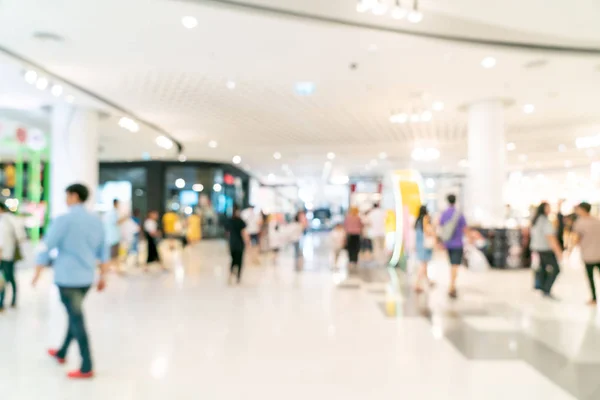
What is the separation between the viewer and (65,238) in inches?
146

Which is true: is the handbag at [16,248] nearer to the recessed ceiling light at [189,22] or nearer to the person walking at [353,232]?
the recessed ceiling light at [189,22]

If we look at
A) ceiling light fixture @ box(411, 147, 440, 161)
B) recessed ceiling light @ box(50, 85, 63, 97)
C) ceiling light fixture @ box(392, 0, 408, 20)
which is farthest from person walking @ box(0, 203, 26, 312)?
ceiling light fixture @ box(411, 147, 440, 161)

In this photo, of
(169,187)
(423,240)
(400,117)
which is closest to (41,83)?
(423,240)

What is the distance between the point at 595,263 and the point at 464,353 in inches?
137

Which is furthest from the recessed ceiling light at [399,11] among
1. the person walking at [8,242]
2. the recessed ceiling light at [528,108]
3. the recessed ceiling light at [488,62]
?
the recessed ceiling light at [528,108]

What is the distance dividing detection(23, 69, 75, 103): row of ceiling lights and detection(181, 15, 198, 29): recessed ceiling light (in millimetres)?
4113

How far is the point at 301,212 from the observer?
13031mm

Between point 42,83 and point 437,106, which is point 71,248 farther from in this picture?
point 437,106

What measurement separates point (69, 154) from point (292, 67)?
6.89 m

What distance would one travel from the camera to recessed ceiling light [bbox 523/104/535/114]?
12.5 m

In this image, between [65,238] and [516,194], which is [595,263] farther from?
[516,194]

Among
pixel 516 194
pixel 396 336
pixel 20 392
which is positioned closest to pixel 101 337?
pixel 20 392

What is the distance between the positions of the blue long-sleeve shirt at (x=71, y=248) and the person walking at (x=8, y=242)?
2932mm

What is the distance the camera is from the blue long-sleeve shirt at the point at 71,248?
3670 mm
